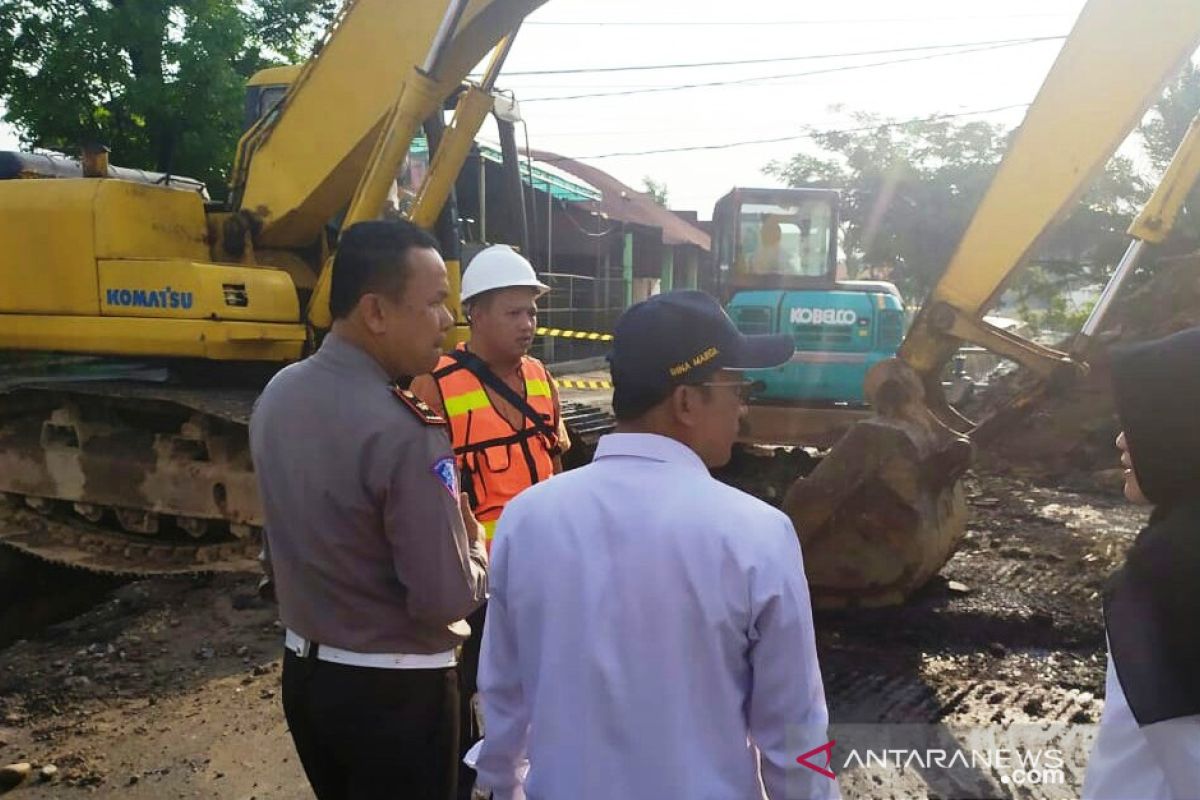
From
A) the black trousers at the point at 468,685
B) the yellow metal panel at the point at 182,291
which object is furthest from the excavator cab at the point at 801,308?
the black trousers at the point at 468,685

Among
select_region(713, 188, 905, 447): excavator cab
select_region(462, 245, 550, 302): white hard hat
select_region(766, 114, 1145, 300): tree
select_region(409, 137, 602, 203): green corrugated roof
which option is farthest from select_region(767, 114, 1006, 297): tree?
select_region(462, 245, 550, 302): white hard hat

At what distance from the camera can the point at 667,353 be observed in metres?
1.42

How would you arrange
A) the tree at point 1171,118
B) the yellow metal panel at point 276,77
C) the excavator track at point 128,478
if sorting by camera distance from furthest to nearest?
the tree at point 1171,118
the yellow metal panel at point 276,77
the excavator track at point 128,478

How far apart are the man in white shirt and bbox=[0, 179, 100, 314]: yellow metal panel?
511 cm

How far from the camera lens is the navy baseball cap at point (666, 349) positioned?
1421mm

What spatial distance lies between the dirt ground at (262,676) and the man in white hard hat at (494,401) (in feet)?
4.48

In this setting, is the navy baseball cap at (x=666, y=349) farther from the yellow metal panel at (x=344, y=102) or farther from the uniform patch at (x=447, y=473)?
the yellow metal panel at (x=344, y=102)

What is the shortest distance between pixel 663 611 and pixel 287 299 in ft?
16.5

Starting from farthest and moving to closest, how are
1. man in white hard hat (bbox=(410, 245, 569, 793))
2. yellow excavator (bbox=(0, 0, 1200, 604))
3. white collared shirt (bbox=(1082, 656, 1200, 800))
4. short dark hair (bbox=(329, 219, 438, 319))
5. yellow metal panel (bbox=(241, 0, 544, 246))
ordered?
1. yellow metal panel (bbox=(241, 0, 544, 246))
2. yellow excavator (bbox=(0, 0, 1200, 604))
3. man in white hard hat (bbox=(410, 245, 569, 793))
4. short dark hair (bbox=(329, 219, 438, 319))
5. white collared shirt (bbox=(1082, 656, 1200, 800))

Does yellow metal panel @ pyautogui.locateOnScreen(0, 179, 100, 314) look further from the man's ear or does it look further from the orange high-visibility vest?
the man's ear

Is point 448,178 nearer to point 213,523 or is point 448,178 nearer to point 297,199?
point 297,199

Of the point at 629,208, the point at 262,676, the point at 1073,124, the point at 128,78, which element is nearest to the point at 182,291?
the point at 262,676

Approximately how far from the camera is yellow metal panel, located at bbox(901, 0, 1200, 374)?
13.3ft

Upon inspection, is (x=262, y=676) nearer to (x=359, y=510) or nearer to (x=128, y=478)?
(x=128, y=478)
